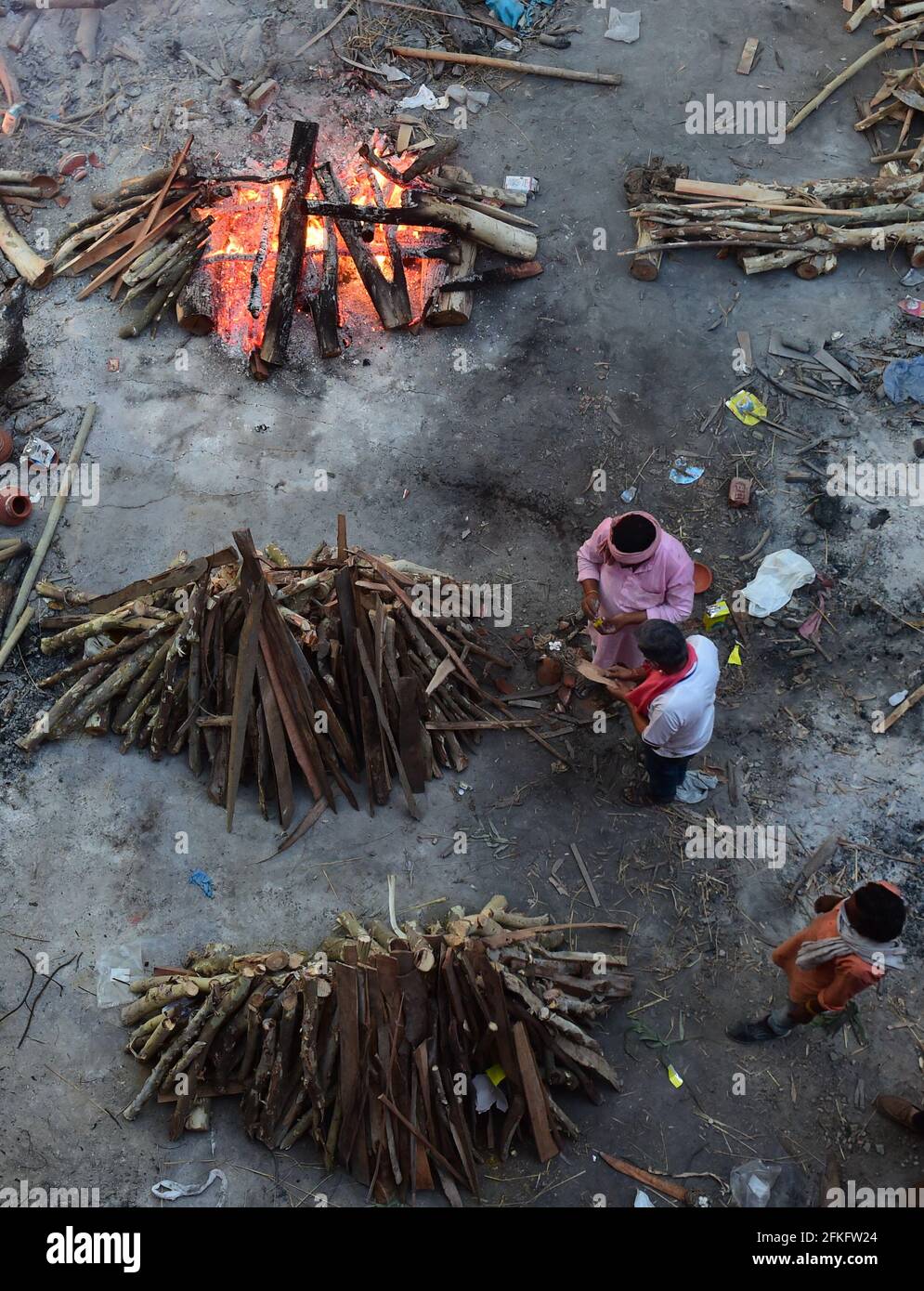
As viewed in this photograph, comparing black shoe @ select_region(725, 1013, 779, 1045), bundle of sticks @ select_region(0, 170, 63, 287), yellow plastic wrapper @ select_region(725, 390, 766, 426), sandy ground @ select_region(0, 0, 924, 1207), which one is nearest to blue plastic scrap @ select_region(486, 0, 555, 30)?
sandy ground @ select_region(0, 0, 924, 1207)

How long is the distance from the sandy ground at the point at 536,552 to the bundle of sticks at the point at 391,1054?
29cm

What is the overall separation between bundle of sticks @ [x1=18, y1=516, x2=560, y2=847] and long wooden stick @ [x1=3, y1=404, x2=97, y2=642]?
119 centimetres

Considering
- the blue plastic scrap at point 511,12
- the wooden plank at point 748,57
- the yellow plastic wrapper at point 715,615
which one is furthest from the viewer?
the blue plastic scrap at point 511,12

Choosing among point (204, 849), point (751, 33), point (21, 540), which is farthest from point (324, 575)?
point (751, 33)

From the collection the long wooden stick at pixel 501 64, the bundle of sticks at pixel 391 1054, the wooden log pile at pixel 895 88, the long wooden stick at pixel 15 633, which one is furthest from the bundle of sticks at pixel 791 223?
the bundle of sticks at pixel 391 1054

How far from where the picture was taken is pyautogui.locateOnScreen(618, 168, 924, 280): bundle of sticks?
12.1 m

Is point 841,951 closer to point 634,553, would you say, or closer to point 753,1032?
point 753,1032

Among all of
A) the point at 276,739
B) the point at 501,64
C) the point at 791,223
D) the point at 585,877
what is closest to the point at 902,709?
the point at 585,877

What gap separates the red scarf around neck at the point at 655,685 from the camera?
25.9 feet

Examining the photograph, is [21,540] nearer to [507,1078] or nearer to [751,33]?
[507,1078]

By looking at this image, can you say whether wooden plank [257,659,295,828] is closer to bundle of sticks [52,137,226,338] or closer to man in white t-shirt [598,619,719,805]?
man in white t-shirt [598,619,719,805]

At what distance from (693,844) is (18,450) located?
27.3 ft

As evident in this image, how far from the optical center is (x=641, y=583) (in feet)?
28.5

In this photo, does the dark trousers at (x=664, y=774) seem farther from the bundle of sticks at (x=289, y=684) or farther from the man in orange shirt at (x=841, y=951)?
the man in orange shirt at (x=841, y=951)
